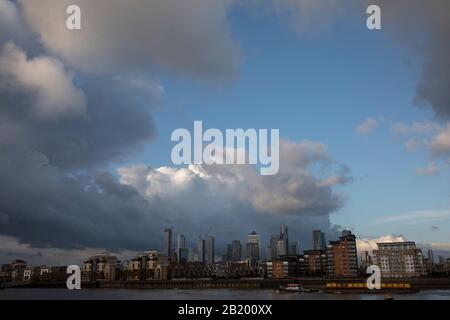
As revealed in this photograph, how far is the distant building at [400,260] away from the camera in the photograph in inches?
7416

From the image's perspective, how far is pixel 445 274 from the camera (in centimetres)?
19562

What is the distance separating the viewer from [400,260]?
192 m

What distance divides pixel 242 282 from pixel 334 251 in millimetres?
45053

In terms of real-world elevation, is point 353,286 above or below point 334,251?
below

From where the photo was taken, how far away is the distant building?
188m
